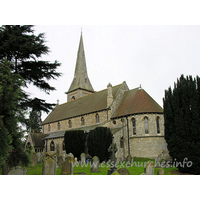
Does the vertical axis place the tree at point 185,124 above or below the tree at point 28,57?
below

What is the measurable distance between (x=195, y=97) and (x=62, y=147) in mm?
22240

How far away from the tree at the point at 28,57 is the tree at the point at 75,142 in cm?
919

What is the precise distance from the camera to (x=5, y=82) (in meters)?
8.61

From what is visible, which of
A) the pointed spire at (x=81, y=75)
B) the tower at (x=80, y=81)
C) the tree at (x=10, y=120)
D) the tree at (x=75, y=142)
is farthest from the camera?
the pointed spire at (x=81, y=75)

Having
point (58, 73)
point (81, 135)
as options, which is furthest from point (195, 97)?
point (81, 135)

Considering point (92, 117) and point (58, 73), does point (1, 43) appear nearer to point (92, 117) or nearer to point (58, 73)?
point (58, 73)

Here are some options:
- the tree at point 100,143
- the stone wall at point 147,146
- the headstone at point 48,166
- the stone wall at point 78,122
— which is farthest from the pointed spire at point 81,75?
the headstone at point 48,166

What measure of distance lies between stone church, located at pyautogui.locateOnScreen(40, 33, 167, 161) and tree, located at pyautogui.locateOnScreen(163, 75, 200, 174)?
949cm

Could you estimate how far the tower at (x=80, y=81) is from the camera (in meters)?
43.1

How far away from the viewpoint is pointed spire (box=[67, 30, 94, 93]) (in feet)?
144

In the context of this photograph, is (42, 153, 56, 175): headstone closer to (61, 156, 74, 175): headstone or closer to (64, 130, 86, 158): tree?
(61, 156, 74, 175): headstone

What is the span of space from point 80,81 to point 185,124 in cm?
3450

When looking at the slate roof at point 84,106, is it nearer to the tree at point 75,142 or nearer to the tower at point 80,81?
the tree at point 75,142

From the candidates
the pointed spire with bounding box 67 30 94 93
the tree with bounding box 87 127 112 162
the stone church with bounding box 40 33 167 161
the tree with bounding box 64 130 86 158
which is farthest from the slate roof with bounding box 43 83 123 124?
the pointed spire with bounding box 67 30 94 93
